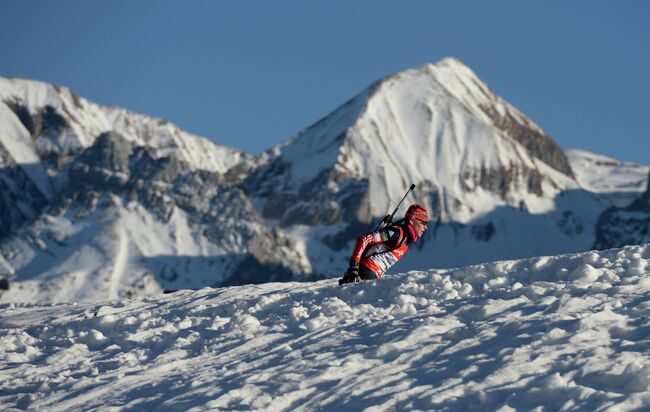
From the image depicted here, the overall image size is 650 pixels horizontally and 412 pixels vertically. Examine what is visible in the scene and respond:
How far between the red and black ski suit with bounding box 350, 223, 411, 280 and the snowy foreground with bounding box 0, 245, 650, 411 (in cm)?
99

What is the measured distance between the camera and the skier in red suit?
23859 millimetres

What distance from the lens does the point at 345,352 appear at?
18188mm

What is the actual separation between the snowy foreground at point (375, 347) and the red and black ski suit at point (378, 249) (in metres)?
0.99

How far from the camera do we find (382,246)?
80.2 ft

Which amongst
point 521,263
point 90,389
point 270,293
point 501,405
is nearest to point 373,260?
point 270,293

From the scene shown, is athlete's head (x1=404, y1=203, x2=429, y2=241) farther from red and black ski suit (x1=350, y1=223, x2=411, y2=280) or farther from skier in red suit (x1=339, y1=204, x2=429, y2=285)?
red and black ski suit (x1=350, y1=223, x2=411, y2=280)

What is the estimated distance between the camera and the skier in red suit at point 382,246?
2386 cm

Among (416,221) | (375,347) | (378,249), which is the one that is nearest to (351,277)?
(378,249)

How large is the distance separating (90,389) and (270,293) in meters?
5.61

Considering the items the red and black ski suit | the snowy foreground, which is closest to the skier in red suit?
the red and black ski suit

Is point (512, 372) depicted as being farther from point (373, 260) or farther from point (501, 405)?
point (373, 260)

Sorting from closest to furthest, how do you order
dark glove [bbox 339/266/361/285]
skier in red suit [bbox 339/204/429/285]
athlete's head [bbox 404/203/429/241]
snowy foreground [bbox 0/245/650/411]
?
snowy foreground [bbox 0/245/650/411] < dark glove [bbox 339/266/361/285] < skier in red suit [bbox 339/204/429/285] < athlete's head [bbox 404/203/429/241]

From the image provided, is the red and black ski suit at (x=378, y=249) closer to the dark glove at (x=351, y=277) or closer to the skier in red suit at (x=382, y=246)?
the skier in red suit at (x=382, y=246)

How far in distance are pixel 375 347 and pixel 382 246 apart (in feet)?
21.5
